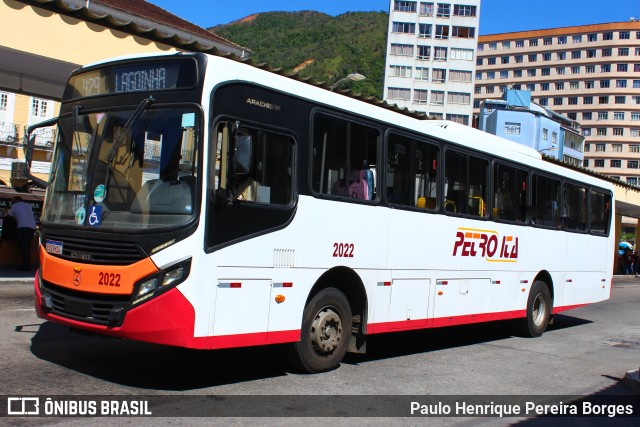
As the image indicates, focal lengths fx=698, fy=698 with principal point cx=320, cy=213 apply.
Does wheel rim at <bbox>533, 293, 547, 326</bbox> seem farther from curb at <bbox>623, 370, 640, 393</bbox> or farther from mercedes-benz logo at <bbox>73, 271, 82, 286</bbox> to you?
mercedes-benz logo at <bbox>73, 271, 82, 286</bbox>

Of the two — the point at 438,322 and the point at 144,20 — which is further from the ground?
the point at 144,20

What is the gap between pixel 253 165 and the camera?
699 centimetres

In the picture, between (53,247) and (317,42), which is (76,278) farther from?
(317,42)

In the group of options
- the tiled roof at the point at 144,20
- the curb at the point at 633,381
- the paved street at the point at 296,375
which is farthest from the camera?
the tiled roof at the point at 144,20

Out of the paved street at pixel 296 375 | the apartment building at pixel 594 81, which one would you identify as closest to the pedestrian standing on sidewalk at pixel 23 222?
the paved street at pixel 296 375

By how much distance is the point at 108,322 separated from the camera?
6.38m

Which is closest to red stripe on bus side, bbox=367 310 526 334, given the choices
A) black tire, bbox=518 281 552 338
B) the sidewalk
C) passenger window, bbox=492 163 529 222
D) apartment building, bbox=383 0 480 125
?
black tire, bbox=518 281 552 338

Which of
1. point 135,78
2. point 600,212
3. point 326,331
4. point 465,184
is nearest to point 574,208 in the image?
point 600,212

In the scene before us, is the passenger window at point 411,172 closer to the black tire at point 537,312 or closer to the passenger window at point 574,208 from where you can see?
the black tire at point 537,312

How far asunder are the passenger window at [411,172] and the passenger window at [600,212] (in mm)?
6732

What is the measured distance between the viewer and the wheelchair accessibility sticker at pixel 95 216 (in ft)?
21.7

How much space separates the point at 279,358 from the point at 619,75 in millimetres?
134067

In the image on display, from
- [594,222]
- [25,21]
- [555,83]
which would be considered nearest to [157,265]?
[25,21]

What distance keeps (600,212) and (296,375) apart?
33.8 ft
